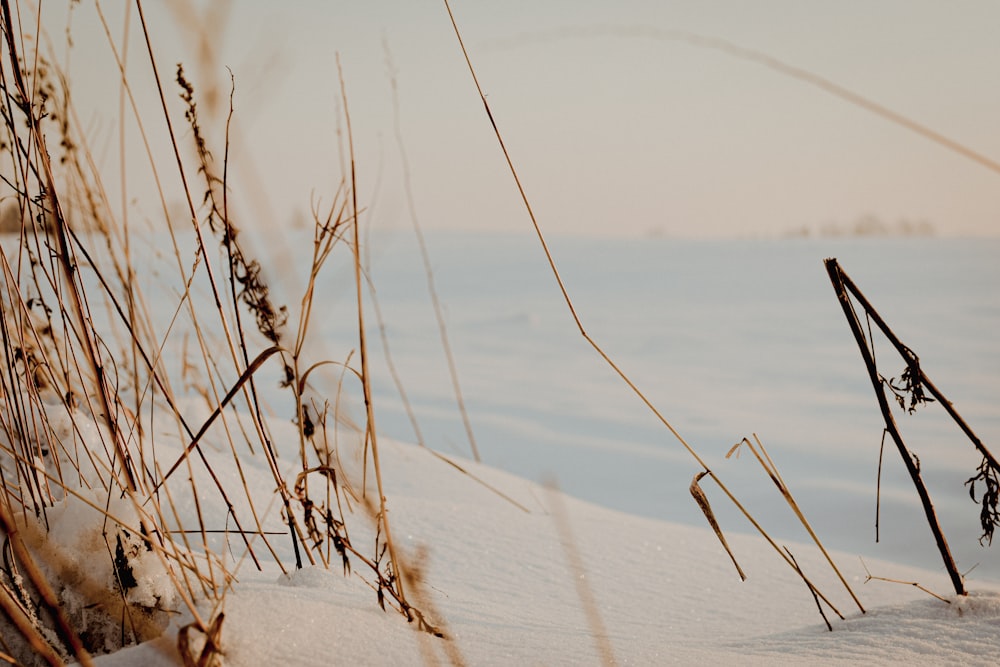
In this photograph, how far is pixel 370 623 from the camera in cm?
76

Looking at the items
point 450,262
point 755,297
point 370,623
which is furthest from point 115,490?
point 450,262

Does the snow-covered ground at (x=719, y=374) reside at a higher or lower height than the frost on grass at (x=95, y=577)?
higher

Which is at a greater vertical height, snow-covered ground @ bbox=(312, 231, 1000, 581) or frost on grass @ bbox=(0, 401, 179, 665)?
snow-covered ground @ bbox=(312, 231, 1000, 581)

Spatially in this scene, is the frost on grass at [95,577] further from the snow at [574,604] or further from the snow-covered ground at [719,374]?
the snow-covered ground at [719,374]

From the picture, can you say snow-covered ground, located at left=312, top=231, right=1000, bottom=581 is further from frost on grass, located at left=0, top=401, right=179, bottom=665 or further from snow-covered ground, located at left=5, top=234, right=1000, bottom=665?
frost on grass, located at left=0, top=401, right=179, bottom=665

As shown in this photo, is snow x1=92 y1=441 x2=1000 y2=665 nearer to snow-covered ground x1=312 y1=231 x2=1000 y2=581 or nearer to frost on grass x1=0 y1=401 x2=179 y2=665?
frost on grass x1=0 y1=401 x2=179 y2=665

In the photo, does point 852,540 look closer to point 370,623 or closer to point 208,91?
point 370,623

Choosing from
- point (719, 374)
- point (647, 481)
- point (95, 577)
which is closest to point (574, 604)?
point (95, 577)

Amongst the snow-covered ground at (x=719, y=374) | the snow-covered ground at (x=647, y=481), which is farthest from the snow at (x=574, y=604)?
the snow-covered ground at (x=719, y=374)


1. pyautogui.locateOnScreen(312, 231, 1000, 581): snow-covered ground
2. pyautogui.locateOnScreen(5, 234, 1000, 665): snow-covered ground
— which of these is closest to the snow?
pyautogui.locateOnScreen(5, 234, 1000, 665): snow-covered ground

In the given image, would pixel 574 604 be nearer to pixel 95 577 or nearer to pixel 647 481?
pixel 95 577

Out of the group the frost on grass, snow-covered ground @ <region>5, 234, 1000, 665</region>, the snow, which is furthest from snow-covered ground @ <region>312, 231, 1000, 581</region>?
the frost on grass

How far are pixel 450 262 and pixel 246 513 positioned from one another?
7.27 metres

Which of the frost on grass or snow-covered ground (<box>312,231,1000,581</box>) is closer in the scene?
the frost on grass
